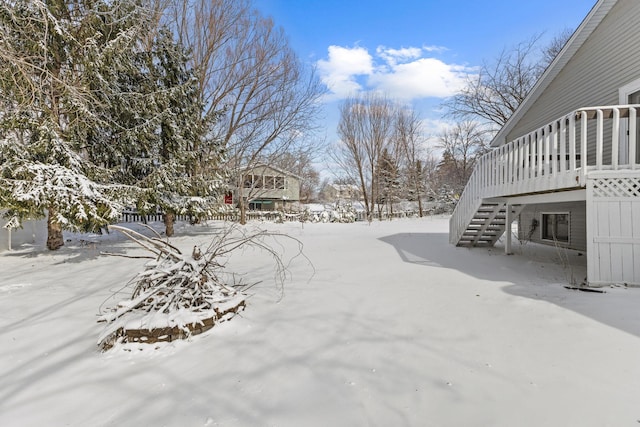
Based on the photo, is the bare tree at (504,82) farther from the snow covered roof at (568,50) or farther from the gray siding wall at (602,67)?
the gray siding wall at (602,67)

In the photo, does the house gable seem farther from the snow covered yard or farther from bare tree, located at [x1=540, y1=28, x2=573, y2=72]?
bare tree, located at [x1=540, y1=28, x2=573, y2=72]

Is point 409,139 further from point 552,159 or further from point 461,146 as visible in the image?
point 552,159

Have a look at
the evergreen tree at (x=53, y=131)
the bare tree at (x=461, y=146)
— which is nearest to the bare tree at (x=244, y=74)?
the evergreen tree at (x=53, y=131)

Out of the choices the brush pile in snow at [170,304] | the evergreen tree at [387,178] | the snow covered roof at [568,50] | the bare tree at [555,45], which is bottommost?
the brush pile in snow at [170,304]

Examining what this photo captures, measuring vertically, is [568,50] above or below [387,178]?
above

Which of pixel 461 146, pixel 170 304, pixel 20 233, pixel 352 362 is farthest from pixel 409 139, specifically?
pixel 352 362

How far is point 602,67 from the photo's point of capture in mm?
6738

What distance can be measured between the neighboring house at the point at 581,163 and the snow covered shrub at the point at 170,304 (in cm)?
475

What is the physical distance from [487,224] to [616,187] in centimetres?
358

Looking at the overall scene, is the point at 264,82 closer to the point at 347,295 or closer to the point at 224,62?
the point at 224,62

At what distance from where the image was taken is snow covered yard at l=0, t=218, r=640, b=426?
1889 millimetres

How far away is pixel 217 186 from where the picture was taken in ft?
34.2

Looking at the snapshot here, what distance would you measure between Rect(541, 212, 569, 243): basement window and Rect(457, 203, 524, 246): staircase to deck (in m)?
2.00

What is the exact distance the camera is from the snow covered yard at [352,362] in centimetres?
189
